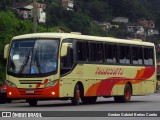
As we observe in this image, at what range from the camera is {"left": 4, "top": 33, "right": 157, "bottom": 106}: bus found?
25297mm

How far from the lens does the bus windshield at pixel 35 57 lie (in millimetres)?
25375

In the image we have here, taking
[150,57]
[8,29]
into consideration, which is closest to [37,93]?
[150,57]

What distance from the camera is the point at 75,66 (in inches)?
1040

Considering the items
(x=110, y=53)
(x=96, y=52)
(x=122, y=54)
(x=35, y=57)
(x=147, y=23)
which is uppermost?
(x=35, y=57)

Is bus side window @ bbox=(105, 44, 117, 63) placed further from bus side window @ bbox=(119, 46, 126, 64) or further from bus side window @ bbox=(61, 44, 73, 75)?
bus side window @ bbox=(61, 44, 73, 75)

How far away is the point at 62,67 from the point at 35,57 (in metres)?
1.14

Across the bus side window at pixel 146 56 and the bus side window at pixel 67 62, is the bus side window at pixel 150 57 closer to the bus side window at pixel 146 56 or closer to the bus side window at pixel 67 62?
the bus side window at pixel 146 56

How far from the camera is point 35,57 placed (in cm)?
2550

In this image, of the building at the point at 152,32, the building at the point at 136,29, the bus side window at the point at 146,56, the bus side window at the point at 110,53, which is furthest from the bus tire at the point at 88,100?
the building at the point at 152,32

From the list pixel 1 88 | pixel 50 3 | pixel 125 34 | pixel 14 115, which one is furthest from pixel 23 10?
pixel 14 115

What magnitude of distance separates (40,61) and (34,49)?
1.91 feet

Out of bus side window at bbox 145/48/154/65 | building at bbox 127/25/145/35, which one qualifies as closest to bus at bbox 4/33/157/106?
bus side window at bbox 145/48/154/65

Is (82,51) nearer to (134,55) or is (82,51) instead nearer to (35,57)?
(35,57)

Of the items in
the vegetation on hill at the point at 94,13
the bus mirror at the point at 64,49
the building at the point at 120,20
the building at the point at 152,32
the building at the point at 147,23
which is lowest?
the building at the point at 152,32
